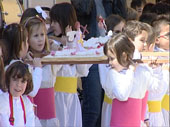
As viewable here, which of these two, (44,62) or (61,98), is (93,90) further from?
(44,62)

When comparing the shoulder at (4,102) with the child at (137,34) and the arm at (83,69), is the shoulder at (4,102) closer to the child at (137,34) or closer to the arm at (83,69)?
the arm at (83,69)

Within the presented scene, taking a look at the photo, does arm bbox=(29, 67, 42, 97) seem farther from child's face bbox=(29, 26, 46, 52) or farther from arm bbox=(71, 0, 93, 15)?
arm bbox=(71, 0, 93, 15)

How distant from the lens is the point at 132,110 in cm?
420

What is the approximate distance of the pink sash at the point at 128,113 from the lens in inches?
165

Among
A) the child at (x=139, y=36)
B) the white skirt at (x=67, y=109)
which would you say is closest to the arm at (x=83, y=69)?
Answer: the white skirt at (x=67, y=109)

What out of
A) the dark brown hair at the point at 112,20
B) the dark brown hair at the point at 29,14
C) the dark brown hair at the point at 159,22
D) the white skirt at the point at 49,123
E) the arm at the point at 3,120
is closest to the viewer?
the arm at the point at 3,120

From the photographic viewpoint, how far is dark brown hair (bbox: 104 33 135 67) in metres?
4.10

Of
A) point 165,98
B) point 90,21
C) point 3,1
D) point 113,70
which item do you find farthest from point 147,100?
point 3,1

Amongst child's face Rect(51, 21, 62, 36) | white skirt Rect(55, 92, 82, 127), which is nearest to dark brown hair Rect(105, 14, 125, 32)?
child's face Rect(51, 21, 62, 36)

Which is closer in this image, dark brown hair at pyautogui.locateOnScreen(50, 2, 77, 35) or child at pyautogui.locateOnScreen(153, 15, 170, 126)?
child at pyautogui.locateOnScreen(153, 15, 170, 126)

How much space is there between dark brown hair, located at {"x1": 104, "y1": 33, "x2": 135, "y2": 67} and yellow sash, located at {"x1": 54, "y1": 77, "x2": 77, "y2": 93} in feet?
3.40

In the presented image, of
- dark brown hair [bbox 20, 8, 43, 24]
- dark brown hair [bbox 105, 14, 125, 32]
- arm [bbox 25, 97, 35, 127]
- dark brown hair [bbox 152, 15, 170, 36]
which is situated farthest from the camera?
dark brown hair [bbox 105, 14, 125, 32]

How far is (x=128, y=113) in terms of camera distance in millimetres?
4211

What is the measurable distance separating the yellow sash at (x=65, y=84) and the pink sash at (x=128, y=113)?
0.97 m
